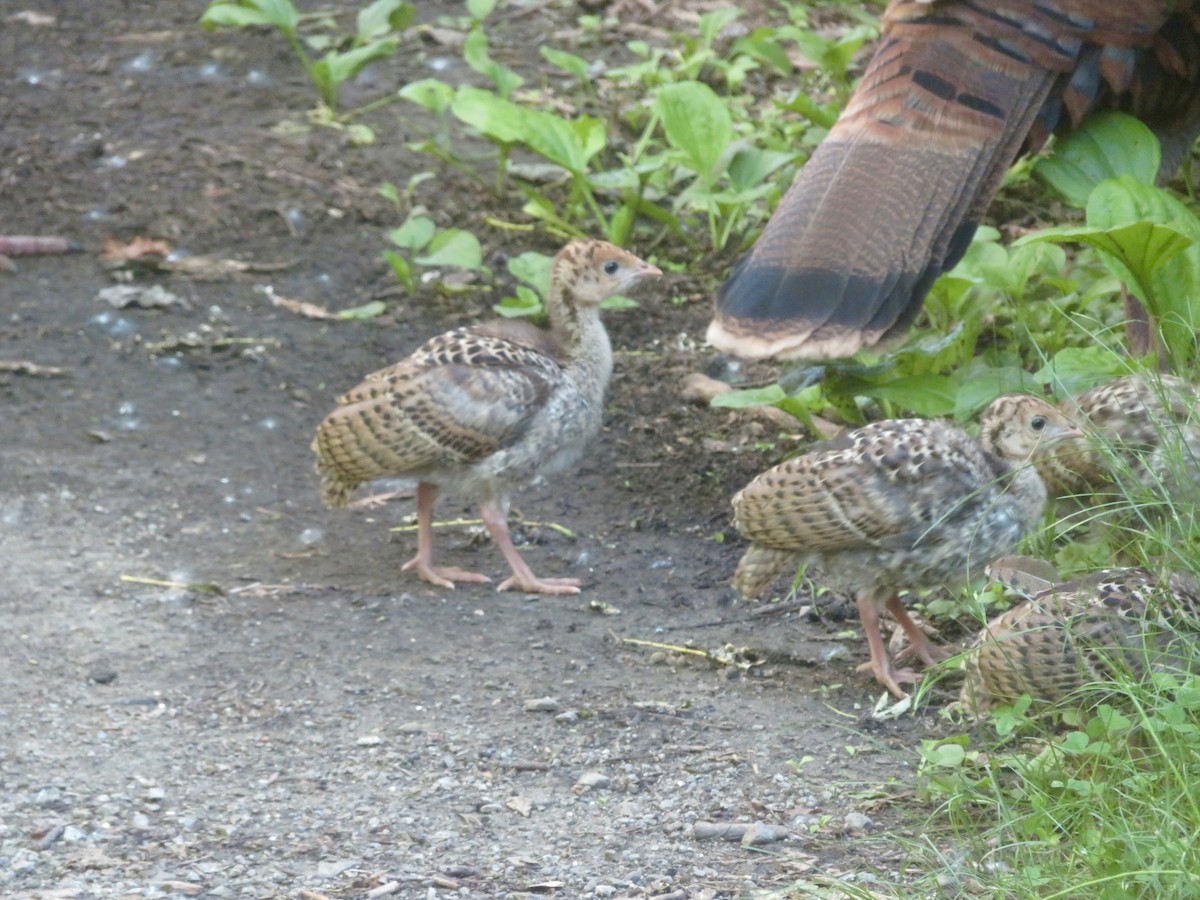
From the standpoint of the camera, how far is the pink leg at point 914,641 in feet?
15.0

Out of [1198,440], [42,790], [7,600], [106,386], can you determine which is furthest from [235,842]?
[106,386]

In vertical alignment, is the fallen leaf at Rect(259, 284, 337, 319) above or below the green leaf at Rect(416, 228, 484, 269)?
below

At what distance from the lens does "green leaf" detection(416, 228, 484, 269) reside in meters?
6.81

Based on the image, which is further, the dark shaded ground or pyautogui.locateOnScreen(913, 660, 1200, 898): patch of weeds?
the dark shaded ground

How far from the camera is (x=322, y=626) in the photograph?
4988mm

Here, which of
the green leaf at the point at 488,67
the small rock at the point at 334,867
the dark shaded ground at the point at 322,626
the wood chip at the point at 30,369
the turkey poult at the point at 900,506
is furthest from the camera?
the green leaf at the point at 488,67

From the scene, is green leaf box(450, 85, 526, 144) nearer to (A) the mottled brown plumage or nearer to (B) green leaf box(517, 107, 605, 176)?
(B) green leaf box(517, 107, 605, 176)

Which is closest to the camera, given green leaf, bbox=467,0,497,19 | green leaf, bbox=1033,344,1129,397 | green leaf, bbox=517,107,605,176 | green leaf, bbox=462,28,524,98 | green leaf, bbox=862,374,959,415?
green leaf, bbox=1033,344,1129,397

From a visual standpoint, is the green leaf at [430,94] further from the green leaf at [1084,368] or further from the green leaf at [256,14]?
the green leaf at [1084,368]

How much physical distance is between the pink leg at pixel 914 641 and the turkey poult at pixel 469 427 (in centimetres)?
107

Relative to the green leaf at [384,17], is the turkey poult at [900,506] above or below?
above

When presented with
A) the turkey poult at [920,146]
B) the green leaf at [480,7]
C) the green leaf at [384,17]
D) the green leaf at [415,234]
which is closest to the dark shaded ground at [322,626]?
the green leaf at [415,234]

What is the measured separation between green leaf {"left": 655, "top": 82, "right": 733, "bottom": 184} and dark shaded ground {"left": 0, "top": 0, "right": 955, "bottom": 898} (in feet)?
1.96

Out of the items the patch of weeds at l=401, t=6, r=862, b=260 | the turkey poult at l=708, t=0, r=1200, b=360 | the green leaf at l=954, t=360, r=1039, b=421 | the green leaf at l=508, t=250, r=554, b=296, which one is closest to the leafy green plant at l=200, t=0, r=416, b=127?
the patch of weeds at l=401, t=6, r=862, b=260
